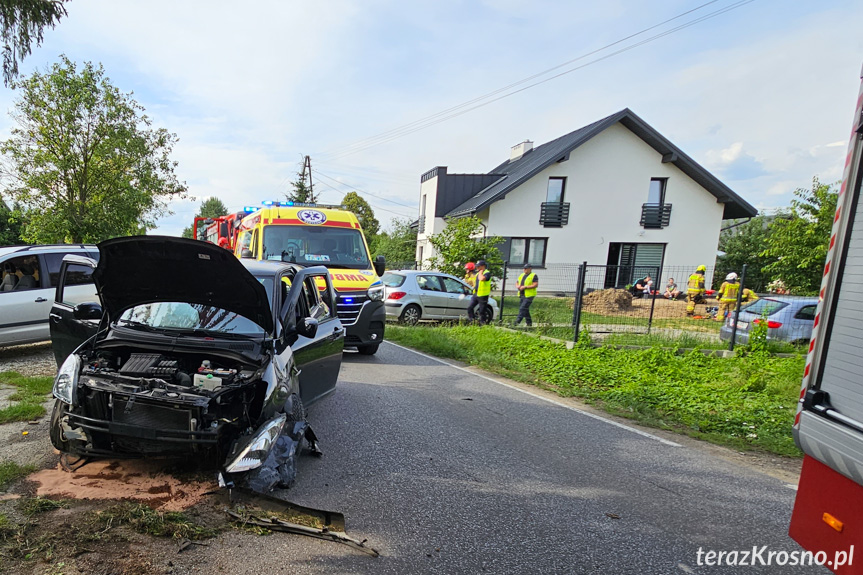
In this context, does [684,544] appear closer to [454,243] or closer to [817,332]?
[817,332]

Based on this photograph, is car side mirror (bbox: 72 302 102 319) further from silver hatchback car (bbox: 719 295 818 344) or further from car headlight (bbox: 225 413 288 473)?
silver hatchback car (bbox: 719 295 818 344)

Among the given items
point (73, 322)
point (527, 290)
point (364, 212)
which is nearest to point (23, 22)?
point (73, 322)

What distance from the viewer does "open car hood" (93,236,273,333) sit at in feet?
11.1

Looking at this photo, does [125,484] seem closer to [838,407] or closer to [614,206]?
[838,407]

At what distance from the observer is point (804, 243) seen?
41.4 feet

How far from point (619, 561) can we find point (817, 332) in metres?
1.79

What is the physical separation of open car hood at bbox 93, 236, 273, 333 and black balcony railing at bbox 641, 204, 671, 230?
2440 cm

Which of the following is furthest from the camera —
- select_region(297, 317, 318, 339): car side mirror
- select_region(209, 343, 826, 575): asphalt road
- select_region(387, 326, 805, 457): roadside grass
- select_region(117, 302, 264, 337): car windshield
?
select_region(387, 326, 805, 457): roadside grass

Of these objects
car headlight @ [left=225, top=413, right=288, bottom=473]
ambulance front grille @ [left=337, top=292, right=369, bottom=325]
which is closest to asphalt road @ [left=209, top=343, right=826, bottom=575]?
car headlight @ [left=225, top=413, right=288, bottom=473]

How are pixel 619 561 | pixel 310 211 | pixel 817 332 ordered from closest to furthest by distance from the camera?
pixel 817 332 → pixel 619 561 → pixel 310 211

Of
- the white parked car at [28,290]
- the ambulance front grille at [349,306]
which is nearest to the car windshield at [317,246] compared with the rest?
the ambulance front grille at [349,306]

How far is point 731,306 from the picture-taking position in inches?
488

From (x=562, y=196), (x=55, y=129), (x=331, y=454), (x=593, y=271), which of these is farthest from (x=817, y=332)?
(x=562, y=196)

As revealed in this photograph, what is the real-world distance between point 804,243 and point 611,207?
11.6m
